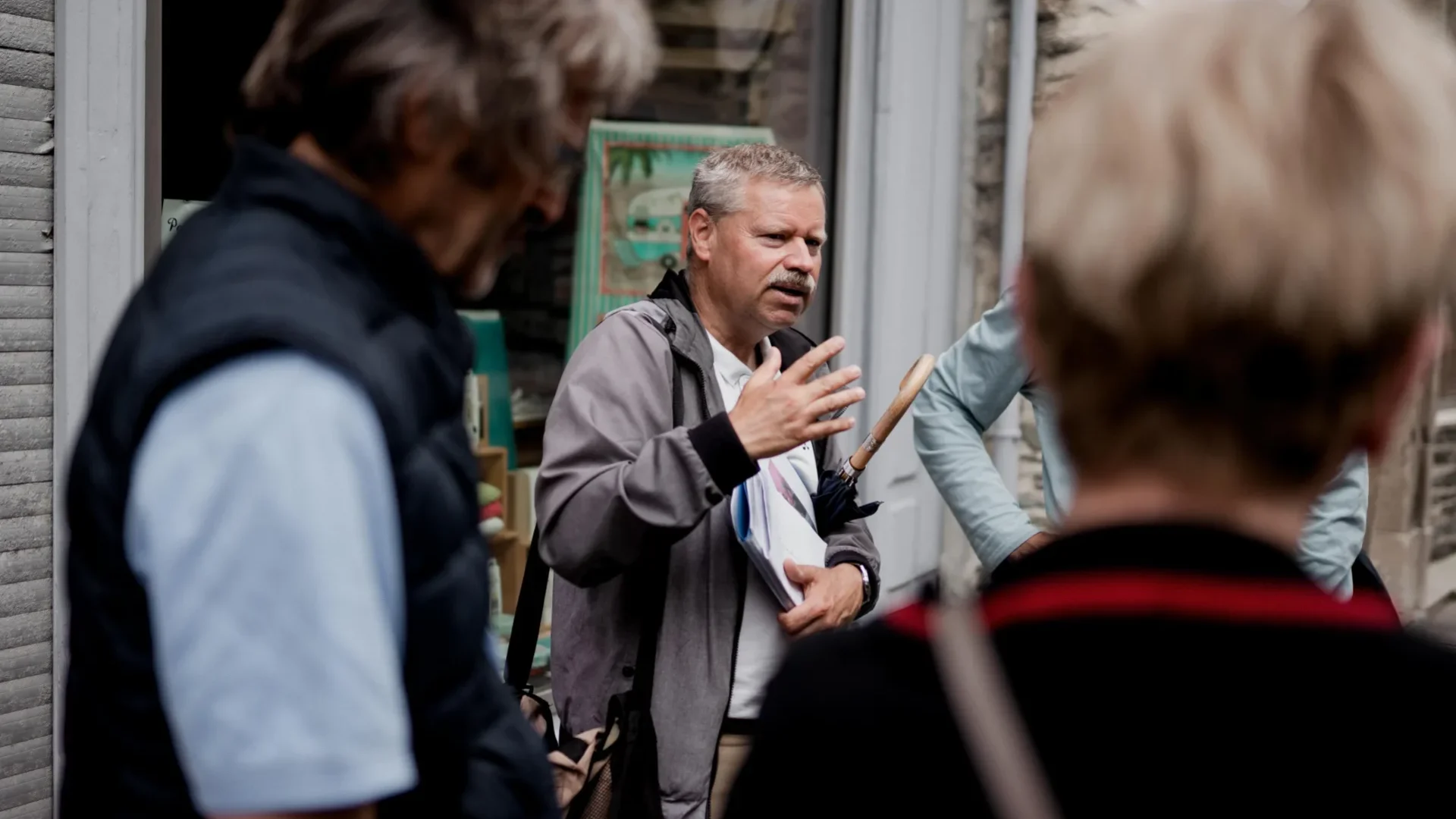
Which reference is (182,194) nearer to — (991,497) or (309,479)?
(991,497)

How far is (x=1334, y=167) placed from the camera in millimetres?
769

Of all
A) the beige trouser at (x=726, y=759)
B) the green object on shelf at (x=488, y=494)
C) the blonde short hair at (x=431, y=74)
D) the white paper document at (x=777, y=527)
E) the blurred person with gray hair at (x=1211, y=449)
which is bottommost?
the beige trouser at (x=726, y=759)

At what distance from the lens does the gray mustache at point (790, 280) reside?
2.68 metres

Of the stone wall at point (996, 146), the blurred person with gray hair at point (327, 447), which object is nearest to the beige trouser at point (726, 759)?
the blurred person with gray hair at point (327, 447)

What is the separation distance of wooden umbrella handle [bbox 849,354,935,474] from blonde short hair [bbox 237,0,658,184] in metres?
1.41

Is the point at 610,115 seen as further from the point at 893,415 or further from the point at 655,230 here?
the point at 893,415

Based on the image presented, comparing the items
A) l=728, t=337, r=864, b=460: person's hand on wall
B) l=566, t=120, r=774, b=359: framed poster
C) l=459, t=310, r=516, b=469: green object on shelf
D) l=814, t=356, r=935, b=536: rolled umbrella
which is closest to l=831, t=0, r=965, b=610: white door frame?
l=566, t=120, r=774, b=359: framed poster

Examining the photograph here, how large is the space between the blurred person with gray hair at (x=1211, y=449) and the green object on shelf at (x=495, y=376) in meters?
3.54

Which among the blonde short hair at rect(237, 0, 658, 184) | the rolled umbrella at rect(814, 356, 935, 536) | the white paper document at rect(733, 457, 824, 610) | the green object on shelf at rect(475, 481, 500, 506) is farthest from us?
the green object on shelf at rect(475, 481, 500, 506)

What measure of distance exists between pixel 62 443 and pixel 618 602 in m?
1.26

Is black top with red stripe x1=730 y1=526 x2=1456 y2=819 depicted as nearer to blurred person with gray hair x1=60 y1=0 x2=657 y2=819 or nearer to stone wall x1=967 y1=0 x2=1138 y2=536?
blurred person with gray hair x1=60 y1=0 x2=657 y2=819

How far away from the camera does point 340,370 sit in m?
0.98

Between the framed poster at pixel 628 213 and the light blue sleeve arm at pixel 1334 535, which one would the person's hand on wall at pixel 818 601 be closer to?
the light blue sleeve arm at pixel 1334 535

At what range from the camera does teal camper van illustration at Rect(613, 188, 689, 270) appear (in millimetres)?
4555
